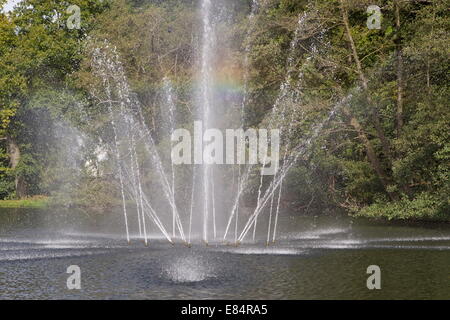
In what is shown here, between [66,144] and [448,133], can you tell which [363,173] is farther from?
[66,144]

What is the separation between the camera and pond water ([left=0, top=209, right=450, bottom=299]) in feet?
44.9

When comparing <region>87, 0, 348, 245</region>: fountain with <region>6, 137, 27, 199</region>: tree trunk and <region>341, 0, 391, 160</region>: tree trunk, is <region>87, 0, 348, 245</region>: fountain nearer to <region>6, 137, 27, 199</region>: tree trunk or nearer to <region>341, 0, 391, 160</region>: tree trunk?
<region>341, 0, 391, 160</region>: tree trunk

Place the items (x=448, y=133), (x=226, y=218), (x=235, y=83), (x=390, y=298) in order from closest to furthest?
1. (x=390, y=298)
2. (x=448, y=133)
3. (x=226, y=218)
4. (x=235, y=83)

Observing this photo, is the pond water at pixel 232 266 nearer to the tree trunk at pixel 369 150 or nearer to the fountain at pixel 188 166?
the tree trunk at pixel 369 150

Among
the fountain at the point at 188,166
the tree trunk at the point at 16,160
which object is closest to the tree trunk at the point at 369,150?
the fountain at the point at 188,166

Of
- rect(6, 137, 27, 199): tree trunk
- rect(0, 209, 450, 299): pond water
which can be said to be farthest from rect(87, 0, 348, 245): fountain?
rect(6, 137, 27, 199): tree trunk

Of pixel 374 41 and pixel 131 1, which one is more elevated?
pixel 131 1

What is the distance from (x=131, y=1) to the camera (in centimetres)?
5484

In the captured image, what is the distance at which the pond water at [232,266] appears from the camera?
44.9 ft

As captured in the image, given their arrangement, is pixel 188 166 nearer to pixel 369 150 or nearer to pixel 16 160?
pixel 369 150

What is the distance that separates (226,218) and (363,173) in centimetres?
819
